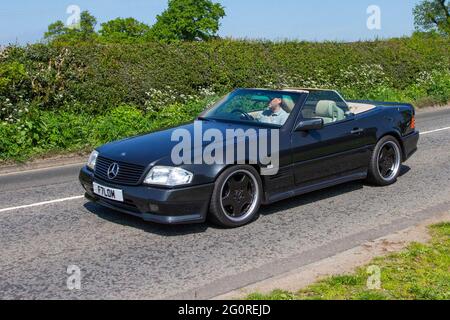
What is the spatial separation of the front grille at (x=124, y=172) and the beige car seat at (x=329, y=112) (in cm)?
258

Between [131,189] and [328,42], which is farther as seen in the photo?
[328,42]

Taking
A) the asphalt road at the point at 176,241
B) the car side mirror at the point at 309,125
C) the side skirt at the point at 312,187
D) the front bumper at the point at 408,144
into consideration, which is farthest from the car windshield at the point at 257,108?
the front bumper at the point at 408,144

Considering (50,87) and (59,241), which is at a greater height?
(50,87)

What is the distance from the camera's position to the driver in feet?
23.5

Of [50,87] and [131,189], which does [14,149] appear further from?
[131,189]

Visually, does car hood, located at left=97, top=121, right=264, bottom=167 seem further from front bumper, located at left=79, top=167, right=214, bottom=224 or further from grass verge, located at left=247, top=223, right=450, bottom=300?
grass verge, located at left=247, top=223, right=450, bottom=300

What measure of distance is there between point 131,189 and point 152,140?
2.87 feet

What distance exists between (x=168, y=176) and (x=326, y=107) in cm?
264

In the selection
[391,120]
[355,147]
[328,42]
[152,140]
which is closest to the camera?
[152,140]

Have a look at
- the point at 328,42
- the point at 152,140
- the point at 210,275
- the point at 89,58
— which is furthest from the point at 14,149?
the point at 328,42

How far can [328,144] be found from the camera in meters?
7.34

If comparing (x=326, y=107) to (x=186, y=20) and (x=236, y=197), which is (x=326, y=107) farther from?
(x=186, y=20)

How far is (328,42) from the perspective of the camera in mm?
20812

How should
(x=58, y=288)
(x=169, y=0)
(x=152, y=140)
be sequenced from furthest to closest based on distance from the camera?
1. (x=169, y=0)
2. (x=152, y=140)
3. (x=58, y=288)
